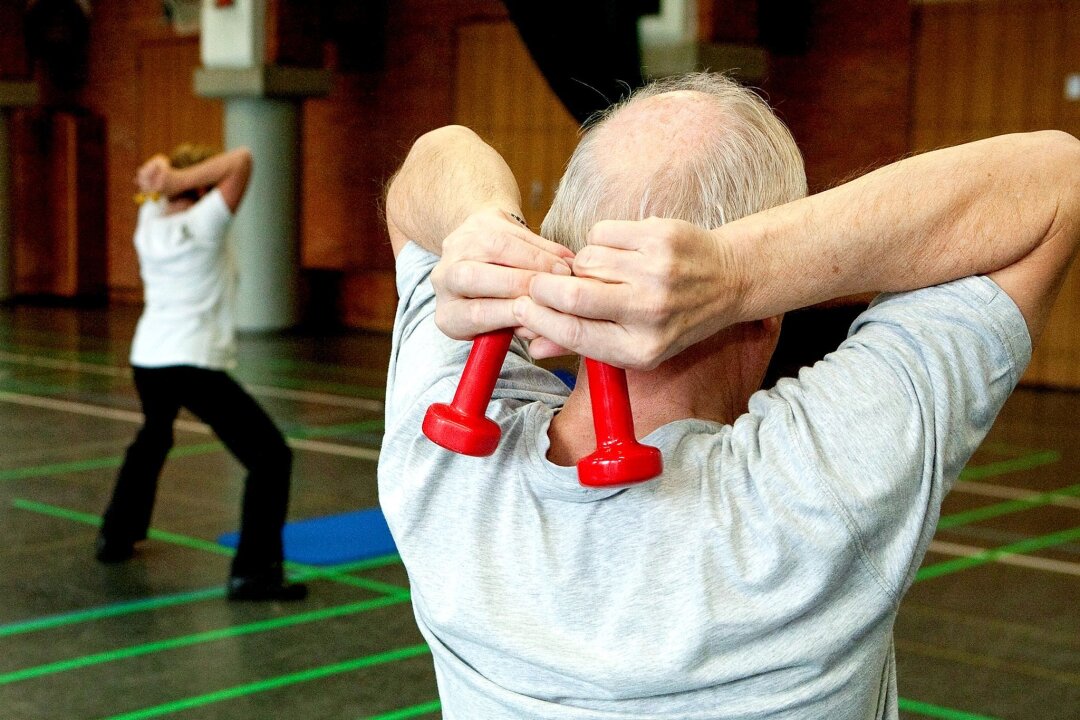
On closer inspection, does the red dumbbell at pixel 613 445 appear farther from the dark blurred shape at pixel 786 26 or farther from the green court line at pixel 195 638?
the dark blurred shape at pixel 786 26

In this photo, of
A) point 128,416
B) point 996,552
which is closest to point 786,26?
point 128,416

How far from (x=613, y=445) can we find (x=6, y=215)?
17307mm

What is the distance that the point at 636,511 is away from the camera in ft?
3.57

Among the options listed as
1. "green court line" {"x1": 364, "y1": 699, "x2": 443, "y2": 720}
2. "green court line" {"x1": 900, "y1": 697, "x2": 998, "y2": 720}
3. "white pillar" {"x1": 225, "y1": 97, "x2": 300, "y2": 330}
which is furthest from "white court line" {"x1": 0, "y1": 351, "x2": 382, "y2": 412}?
"green court line" {"x1": 900, "y1": 697, "x2": 998, "y2": 720}

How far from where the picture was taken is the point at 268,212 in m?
14.2

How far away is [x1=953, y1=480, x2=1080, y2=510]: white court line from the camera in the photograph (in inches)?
274

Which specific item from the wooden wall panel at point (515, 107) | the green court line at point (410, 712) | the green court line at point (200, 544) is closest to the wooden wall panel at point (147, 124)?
the wooden wall panel at point (515, 107)

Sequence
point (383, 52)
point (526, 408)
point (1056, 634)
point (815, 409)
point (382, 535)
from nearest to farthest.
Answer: point (815, 409) < point (526, 408) < point (1056, 634) < point (382, 535) < point (383, 52)

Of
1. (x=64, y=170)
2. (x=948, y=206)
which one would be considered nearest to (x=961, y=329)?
(x=948, y=206)

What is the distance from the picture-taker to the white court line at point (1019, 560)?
5613mm

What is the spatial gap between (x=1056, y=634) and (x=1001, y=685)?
648 mm

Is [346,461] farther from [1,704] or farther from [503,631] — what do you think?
[503,631]

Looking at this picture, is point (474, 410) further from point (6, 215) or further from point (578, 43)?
point (6, 215)

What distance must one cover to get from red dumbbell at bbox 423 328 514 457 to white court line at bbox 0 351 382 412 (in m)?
8.54
